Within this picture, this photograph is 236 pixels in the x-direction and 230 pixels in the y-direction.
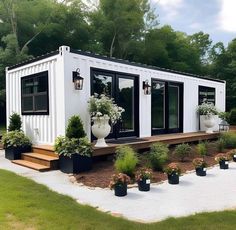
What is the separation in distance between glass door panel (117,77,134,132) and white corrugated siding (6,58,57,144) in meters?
2.06

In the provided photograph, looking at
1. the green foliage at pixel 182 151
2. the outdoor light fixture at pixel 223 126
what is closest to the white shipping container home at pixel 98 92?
the outdoor light fixture at pixel 223 126

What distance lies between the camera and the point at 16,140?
8016 millimetres

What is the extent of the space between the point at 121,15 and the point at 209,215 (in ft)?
67.8

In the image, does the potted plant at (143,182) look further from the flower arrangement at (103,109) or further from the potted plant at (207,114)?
the potted plant at (207,114)

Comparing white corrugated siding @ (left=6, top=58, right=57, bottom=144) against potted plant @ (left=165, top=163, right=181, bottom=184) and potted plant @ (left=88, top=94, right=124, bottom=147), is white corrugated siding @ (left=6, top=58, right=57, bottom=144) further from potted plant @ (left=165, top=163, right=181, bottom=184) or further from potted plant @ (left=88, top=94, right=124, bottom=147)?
potted plant @ (left=165, top=163, right=181, bottom=184)

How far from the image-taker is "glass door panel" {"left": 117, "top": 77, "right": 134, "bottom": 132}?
8711mm

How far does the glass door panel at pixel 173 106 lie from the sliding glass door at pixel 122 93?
7.02 feet

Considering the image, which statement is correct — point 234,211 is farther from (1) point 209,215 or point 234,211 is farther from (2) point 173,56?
(2) point 173,56

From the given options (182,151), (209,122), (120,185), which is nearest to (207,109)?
(209,122)

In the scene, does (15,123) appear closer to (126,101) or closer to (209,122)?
(126,101)

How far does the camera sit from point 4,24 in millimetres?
17875

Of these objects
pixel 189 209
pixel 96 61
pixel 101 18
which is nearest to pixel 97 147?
pixel 96 61

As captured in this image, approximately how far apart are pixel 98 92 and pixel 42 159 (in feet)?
7.43

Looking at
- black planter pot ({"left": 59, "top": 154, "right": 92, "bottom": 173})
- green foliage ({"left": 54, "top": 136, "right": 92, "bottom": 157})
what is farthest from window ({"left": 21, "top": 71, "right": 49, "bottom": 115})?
black planter pot ({"left": 59, "top": 154, "right": 92, "bottom": 173})
